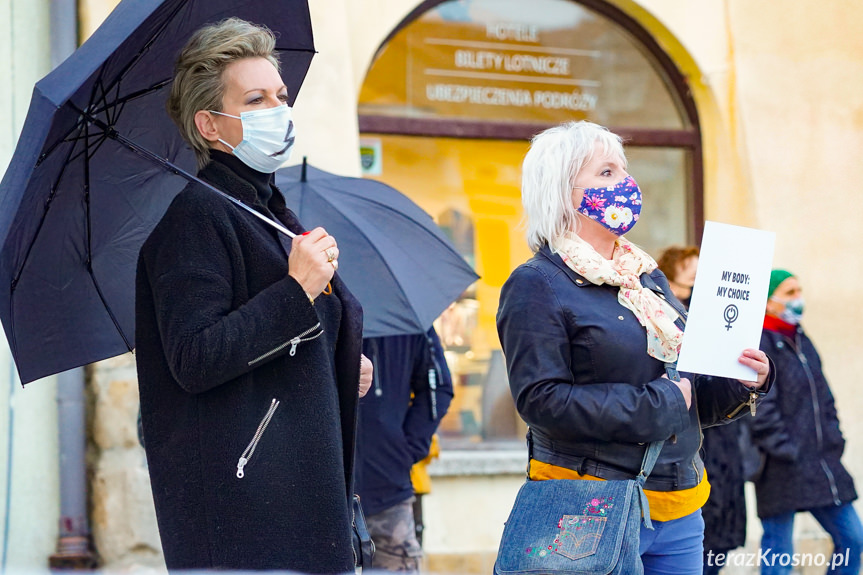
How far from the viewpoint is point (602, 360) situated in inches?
124

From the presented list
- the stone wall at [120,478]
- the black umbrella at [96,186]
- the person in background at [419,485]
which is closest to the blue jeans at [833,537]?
the person in background at [419,485]

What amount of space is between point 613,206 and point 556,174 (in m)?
0.19

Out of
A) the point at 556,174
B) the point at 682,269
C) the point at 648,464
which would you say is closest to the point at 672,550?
the point at 648,464

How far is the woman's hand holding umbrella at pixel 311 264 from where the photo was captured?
2.47 metres

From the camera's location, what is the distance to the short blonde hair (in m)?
2.70

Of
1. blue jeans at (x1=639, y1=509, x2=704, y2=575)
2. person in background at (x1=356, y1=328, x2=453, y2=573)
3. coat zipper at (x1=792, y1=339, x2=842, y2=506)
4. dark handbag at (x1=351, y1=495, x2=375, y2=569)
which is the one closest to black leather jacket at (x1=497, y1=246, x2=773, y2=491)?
blue jeans at (x1=639, y1=509, x2=704, y2=575)

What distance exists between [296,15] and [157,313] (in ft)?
4.05

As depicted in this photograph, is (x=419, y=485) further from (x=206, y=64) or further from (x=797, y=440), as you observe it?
(x=206, y=64)

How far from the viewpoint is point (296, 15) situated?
3357mm

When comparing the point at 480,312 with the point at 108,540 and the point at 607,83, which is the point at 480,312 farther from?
the point at 108,540

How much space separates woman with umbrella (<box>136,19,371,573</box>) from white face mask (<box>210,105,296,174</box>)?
0.54 ft

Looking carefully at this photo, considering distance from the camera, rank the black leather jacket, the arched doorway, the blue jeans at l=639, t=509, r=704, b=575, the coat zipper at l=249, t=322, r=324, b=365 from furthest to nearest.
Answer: the arched doorway, the blue jeans at l=639, t=509, r=704, b=575, the black leather jacket, the coat zipper at l=249, t=322, r=324, b=365

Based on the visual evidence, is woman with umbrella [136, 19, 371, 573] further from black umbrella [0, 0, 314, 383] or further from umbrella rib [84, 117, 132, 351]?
umbrella rib [84, 117, 132, 351]

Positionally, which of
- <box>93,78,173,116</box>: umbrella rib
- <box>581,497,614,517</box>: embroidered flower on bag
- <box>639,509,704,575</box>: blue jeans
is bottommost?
<box>639,509,704,575</box>: blue jeans
